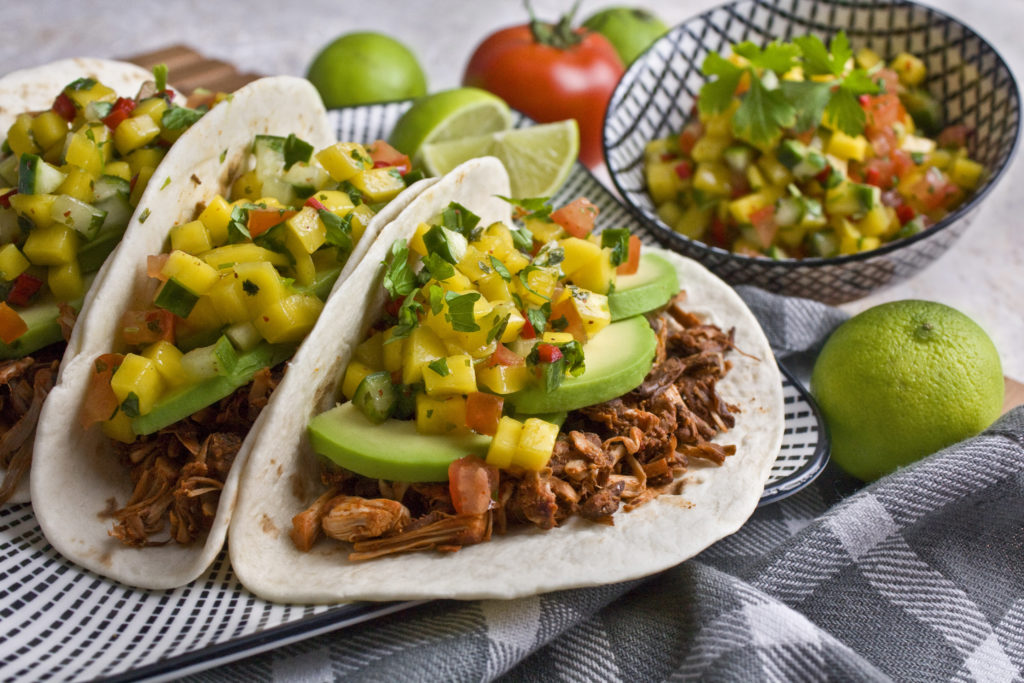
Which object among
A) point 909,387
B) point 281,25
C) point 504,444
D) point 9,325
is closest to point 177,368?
point 9,325

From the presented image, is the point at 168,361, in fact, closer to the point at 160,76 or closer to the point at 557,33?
the point at 160,76

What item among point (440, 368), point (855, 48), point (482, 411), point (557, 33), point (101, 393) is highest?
point (855, 48)

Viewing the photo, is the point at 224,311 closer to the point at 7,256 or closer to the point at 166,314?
A: the point at 166,314

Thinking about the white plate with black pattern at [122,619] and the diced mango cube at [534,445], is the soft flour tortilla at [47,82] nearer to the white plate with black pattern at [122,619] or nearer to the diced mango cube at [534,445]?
the white plate with black pattern at [122,619]

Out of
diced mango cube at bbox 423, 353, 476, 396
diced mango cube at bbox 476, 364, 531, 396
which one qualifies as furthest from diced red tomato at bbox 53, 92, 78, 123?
diced mango cube at bbox 476, 364, 531, 396

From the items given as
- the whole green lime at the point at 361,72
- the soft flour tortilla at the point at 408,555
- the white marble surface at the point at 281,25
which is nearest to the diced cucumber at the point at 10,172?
the soft flour tortilla at the point at 408,555
